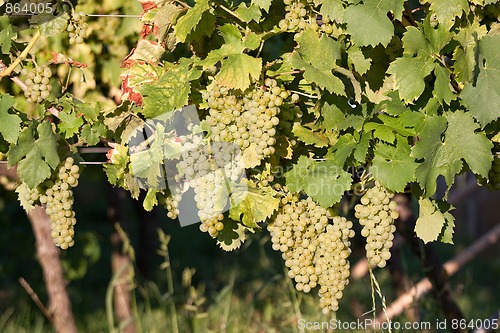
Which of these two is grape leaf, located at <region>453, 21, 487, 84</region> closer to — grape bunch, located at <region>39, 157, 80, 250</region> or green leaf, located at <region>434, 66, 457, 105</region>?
green leaf, located at <region>434, 66, 457, 105</region>

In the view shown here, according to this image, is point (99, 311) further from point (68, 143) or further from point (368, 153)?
point (368, 153)

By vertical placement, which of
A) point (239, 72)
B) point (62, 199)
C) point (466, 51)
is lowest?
point (62, 199)

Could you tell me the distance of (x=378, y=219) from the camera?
6.81 ft

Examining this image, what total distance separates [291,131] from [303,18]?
1.06 feet

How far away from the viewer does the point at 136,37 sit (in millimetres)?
2869

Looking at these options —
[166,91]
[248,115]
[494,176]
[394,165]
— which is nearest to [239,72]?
[248,115]

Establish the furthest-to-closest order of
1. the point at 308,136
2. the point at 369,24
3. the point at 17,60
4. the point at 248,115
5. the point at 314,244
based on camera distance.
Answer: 1. the point at 17,60
2. the point at 314,244
3. the point at 308,136
4. the point at 248,115
5. the point at 369,24

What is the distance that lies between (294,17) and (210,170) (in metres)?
0.49

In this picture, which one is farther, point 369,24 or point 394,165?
point 394,165

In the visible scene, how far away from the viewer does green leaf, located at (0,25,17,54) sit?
2164 millimetres

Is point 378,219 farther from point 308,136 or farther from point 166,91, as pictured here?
point 166,91

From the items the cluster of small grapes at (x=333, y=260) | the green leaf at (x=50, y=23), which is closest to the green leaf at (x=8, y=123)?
the green leaf at (x=50, y=23)

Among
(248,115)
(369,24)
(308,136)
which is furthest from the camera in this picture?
(308,136)

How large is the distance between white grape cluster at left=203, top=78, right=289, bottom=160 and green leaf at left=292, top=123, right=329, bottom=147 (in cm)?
10
